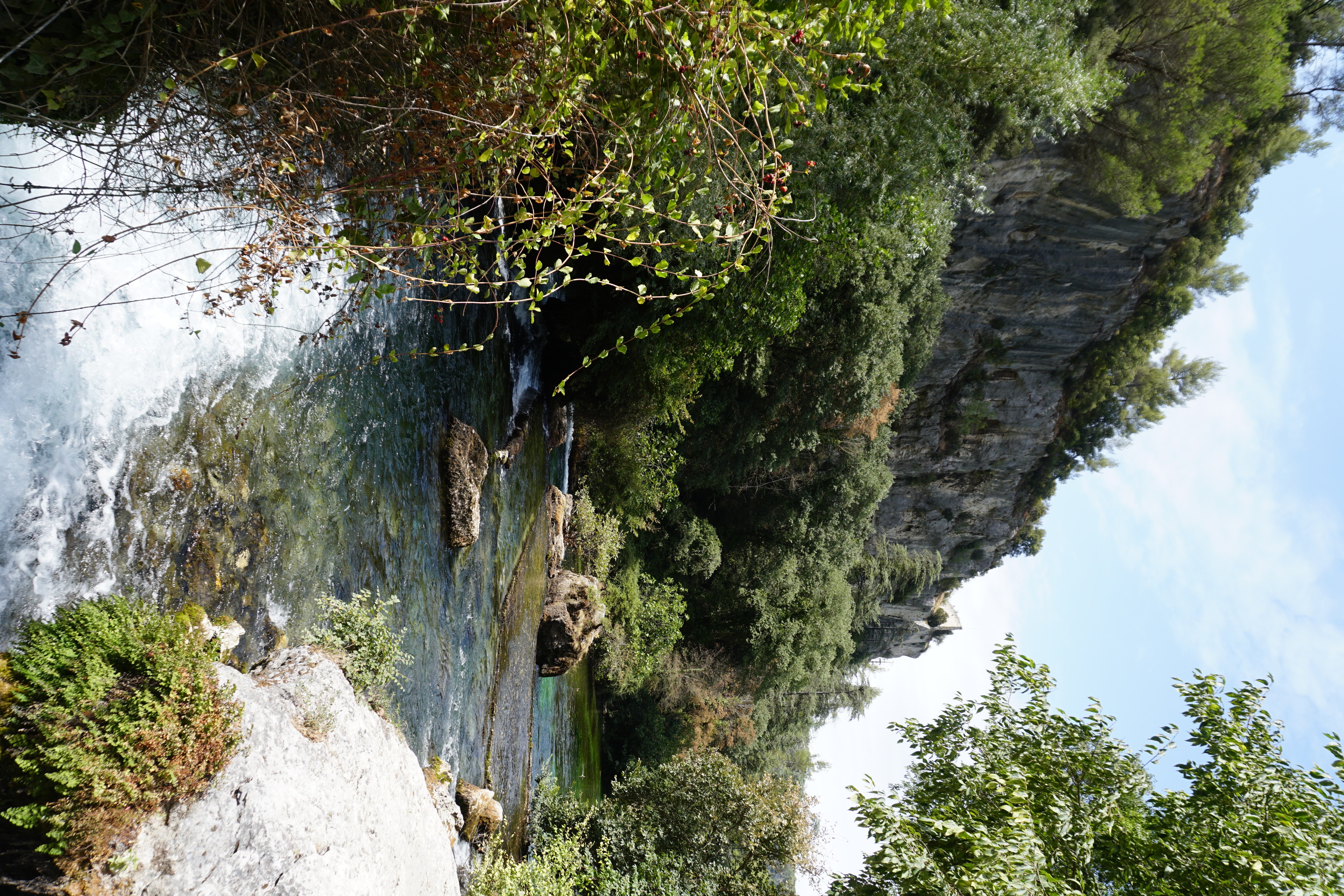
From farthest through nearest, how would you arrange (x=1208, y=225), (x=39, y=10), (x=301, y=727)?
(x=1208, y=225) < (x=301, y=727) < (x=39, y=10)

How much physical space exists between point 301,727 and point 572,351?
8800 mm

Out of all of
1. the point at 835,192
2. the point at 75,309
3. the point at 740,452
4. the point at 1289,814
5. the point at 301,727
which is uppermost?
the point at 835,192

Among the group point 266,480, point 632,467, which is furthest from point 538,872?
point 632,467

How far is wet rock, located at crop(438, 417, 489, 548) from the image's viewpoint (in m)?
8.81

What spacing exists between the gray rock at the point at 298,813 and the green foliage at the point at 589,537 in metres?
8.36

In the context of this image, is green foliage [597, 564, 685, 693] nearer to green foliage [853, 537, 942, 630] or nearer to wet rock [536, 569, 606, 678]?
wet rock [536, 569, 606, 678]

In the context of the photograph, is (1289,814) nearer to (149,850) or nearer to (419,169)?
(149,850)

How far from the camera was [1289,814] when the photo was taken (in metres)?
5.54

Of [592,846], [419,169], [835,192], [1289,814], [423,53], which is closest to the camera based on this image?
[423,53]

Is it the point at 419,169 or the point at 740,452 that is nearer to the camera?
the point at 419,169

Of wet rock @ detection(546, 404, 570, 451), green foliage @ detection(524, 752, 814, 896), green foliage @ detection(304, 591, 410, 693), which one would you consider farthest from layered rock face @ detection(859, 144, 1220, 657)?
green foliage @ detection(304, 591, 410, 693)

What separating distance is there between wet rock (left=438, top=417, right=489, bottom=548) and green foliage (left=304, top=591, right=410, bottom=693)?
2.08 m

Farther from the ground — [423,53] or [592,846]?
[423,53]

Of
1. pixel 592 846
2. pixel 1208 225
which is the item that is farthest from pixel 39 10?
pixel 1208 225
